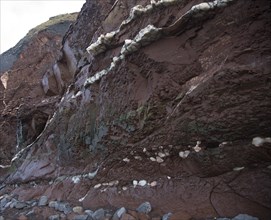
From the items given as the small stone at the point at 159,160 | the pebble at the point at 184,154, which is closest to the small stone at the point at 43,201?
the small stone at the point at 159,160

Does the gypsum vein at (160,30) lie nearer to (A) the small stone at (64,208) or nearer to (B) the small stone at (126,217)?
(A) the small stone at (64,208)

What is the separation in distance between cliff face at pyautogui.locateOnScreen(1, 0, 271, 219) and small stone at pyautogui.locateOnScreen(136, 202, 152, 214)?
2.5 inches

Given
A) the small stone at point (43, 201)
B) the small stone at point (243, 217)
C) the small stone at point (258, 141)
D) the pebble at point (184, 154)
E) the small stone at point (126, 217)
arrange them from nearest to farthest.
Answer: the small stone at point (243, 217) → the small stone at point (258, 141) → the small stone at point (126, 217) → the pebble at point (184, 154) → the small stone at point (43, 201)

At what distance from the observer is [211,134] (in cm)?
374

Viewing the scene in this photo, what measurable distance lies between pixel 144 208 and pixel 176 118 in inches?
44.5

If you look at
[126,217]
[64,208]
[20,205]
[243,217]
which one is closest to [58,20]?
[20,205]

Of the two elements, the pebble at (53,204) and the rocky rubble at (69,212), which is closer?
the rocky rubble at (69,212)

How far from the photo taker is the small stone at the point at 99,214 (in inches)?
161

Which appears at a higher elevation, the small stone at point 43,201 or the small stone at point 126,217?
the small stone at point 126,217

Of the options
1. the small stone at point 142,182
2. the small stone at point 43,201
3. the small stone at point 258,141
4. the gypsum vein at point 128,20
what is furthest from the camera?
the small stone at point 43,201

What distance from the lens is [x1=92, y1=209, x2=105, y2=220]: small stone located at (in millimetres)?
4091

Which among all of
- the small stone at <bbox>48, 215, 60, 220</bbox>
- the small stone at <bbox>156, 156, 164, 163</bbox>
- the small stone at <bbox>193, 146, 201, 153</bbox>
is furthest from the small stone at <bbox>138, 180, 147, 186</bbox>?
the small stone at <bbox>48, 215, 60, 220</bbox>

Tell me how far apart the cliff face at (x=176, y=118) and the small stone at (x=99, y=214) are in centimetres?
20

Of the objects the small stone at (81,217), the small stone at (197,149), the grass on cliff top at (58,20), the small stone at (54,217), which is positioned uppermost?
the grass on cliff top at (58,20)
